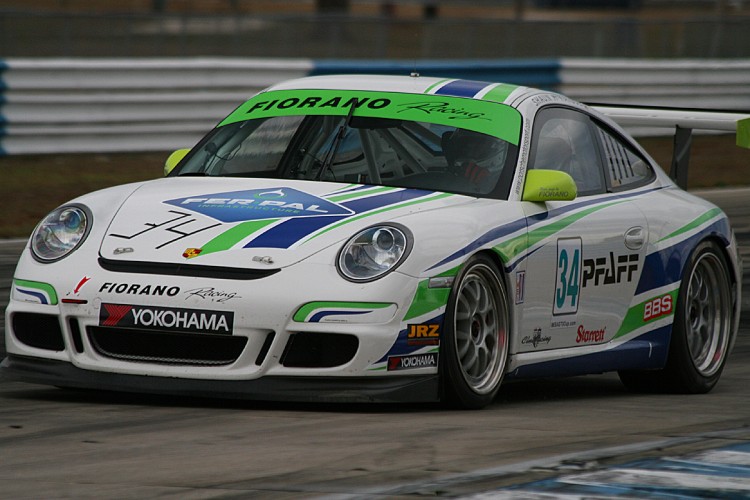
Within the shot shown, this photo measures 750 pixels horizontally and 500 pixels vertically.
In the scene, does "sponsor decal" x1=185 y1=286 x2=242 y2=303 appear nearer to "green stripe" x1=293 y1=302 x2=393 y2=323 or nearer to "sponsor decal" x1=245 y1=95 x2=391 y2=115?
"green stripe" x1=293 y1=302 x2=393 y2=323

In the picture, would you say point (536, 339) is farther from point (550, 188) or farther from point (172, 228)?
point (172, 228)

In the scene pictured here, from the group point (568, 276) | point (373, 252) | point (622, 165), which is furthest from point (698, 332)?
point (373, 252)

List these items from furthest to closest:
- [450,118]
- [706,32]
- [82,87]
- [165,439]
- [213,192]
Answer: [706,32] < [82,87] < [450,118] < [213,192] < [165,439]

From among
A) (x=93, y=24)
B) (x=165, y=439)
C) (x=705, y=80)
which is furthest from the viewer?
(x=705, y=80)

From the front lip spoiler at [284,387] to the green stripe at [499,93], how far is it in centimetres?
169

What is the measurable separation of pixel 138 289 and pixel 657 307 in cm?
264

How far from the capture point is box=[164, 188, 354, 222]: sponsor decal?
623 cm

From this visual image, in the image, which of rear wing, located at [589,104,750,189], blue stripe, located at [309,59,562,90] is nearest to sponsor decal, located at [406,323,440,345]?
rear wing, located at [589,104,750,189]

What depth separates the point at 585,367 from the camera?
7113 mm

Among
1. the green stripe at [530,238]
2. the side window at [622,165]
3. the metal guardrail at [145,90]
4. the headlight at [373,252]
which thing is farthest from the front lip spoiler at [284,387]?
the metal guardrail at [145,90]

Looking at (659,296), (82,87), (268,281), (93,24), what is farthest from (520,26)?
(268,281)

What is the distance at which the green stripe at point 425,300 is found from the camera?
5.96 metres

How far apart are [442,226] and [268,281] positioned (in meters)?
0.73

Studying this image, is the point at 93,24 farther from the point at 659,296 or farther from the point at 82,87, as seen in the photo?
the point at 659,296
